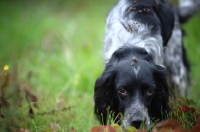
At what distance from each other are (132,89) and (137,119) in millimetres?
296

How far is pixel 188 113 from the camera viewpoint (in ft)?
12.5

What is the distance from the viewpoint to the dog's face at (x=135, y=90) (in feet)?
11.5

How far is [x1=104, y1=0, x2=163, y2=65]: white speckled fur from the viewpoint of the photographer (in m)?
4.12

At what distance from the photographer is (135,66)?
369 cm

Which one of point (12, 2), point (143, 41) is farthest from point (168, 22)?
point (12, 2)

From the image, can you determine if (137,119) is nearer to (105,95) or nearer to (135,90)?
(135,90)

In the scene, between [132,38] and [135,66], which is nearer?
[135,66]

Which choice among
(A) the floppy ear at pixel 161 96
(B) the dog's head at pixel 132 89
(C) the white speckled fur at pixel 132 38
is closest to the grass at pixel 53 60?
(B) the dog's head at pixel 132 89

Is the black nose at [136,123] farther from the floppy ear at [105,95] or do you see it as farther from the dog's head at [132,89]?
the floppy ear at [105,95]

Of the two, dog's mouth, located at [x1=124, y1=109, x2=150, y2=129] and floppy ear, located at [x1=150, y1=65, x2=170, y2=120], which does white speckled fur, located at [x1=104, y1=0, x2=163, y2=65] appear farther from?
dog's mouth, located at [x1=124, y1=109, x2=150, y2=129]

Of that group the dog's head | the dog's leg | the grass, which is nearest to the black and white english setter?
the dog's head

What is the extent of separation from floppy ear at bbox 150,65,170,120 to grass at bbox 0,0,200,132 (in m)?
0.65

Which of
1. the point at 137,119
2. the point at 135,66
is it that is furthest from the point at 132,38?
the point at 137,119

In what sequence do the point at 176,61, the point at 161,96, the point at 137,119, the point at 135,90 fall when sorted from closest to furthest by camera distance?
1. the point at 137,119
2. the point at 135,90
3. the point at 161,96
4. the point at 176,61
